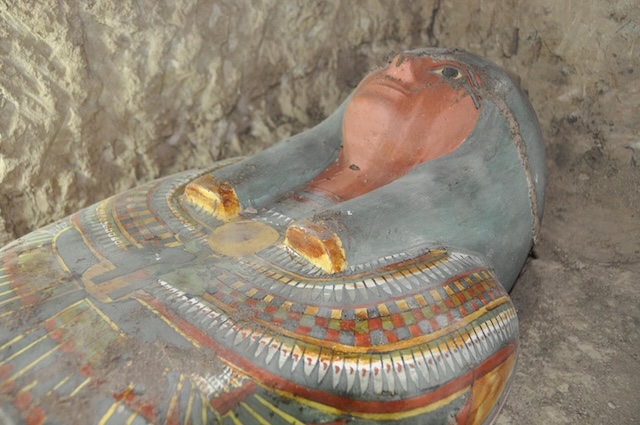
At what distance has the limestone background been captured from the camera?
2721 millimetres

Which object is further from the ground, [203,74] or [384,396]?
[203,74]

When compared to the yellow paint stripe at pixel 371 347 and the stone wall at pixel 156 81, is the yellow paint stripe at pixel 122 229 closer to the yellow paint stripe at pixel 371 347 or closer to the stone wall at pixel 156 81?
the yellow paint stripe at pixel 371 347

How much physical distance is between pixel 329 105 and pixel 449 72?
164cm

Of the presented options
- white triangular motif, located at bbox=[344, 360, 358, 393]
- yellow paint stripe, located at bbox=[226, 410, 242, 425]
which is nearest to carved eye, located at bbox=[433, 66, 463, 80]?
white triangular motif, located at bbox=[344, 360, 358, 393]

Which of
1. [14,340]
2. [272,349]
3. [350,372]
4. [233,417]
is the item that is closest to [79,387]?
[14,340]

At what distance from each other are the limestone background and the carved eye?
128 centimetres

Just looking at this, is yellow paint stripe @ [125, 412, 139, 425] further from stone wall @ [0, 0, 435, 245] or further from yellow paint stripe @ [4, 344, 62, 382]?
stone wall @ [0, 0, 435, 245]

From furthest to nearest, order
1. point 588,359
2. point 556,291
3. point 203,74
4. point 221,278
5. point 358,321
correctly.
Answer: point 203,74 → point 556,291 → point 588,359 → point 221,278 → point 358,321

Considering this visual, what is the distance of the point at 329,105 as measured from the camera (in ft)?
13.5

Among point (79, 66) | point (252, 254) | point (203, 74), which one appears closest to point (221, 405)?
point (252, 254)

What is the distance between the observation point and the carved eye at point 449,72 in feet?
8.36

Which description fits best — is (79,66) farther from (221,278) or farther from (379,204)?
(379,204)

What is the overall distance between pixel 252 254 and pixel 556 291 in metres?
1.73

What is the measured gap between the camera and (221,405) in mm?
1688
